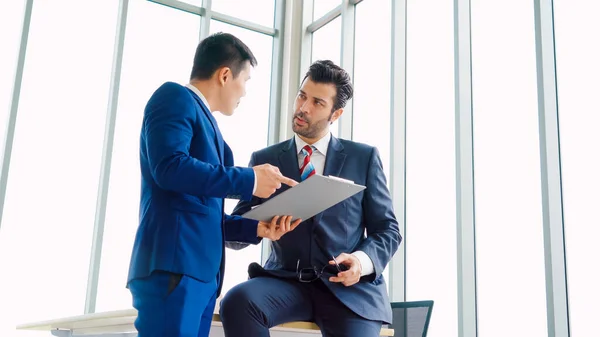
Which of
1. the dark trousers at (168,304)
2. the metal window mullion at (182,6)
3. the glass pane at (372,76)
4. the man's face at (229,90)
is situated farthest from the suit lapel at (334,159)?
the metal window mullion at (182,6)

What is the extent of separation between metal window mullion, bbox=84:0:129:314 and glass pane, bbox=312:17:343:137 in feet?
5.15

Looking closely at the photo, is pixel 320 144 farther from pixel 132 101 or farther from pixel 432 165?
pixel 132 101

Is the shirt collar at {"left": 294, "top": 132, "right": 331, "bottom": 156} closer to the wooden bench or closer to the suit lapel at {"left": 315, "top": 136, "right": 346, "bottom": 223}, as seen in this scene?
the suit lapel at {"left": 315, "top": 136, "right": 346, "bottom": 223}

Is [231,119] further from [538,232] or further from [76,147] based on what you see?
[538,232]

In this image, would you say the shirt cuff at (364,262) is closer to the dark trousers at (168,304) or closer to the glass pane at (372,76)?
the dark trousers at (168,304)

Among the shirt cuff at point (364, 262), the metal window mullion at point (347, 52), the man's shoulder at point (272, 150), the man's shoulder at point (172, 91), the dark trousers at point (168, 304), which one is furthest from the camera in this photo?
the metal window mullion at point (347, 52)

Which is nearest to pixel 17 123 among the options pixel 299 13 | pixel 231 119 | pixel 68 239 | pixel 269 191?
pixel 68 239

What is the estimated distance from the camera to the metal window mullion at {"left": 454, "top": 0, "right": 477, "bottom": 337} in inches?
130

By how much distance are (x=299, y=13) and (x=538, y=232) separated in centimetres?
325

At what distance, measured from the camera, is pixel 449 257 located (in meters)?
3.56

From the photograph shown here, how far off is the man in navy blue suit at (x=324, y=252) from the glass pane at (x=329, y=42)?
2.67 meters

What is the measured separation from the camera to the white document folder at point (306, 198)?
1607 mm

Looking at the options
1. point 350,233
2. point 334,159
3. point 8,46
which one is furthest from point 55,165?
point 350,233

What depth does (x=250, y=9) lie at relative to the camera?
5.46 metres
